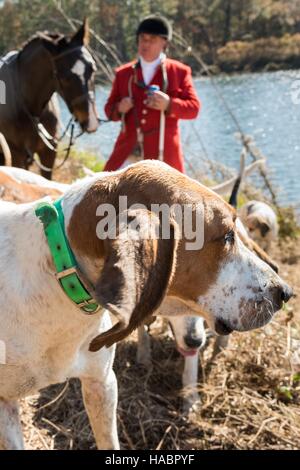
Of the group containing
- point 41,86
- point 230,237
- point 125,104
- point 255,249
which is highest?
point 41,86

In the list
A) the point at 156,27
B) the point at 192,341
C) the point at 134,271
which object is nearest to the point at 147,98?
the point at 156,27

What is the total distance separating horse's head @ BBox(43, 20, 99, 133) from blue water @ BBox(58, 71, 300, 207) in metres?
1.99

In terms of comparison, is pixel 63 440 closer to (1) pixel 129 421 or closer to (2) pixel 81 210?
(1) pixel 129 421

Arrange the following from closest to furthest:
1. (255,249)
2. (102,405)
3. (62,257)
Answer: (62,257), (255,249), (102,405)

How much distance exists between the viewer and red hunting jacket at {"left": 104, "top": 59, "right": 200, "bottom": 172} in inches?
171

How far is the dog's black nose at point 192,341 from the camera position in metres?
3.21

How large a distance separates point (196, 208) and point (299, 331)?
287 centimetres

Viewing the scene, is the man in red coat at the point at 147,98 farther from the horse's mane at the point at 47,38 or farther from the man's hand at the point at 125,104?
the horse's mane at the point at 47,38

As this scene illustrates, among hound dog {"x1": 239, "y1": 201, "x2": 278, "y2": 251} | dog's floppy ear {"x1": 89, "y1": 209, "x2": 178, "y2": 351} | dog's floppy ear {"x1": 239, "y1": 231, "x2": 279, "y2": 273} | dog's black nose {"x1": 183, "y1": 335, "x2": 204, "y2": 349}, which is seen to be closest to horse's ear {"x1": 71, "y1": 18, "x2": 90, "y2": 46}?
hound dog {"x1": 239, "y1": 201, "x2": 278, "y2": 251}

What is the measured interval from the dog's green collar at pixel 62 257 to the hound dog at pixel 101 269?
0.07 ft

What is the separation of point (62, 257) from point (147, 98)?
8.58 feet
